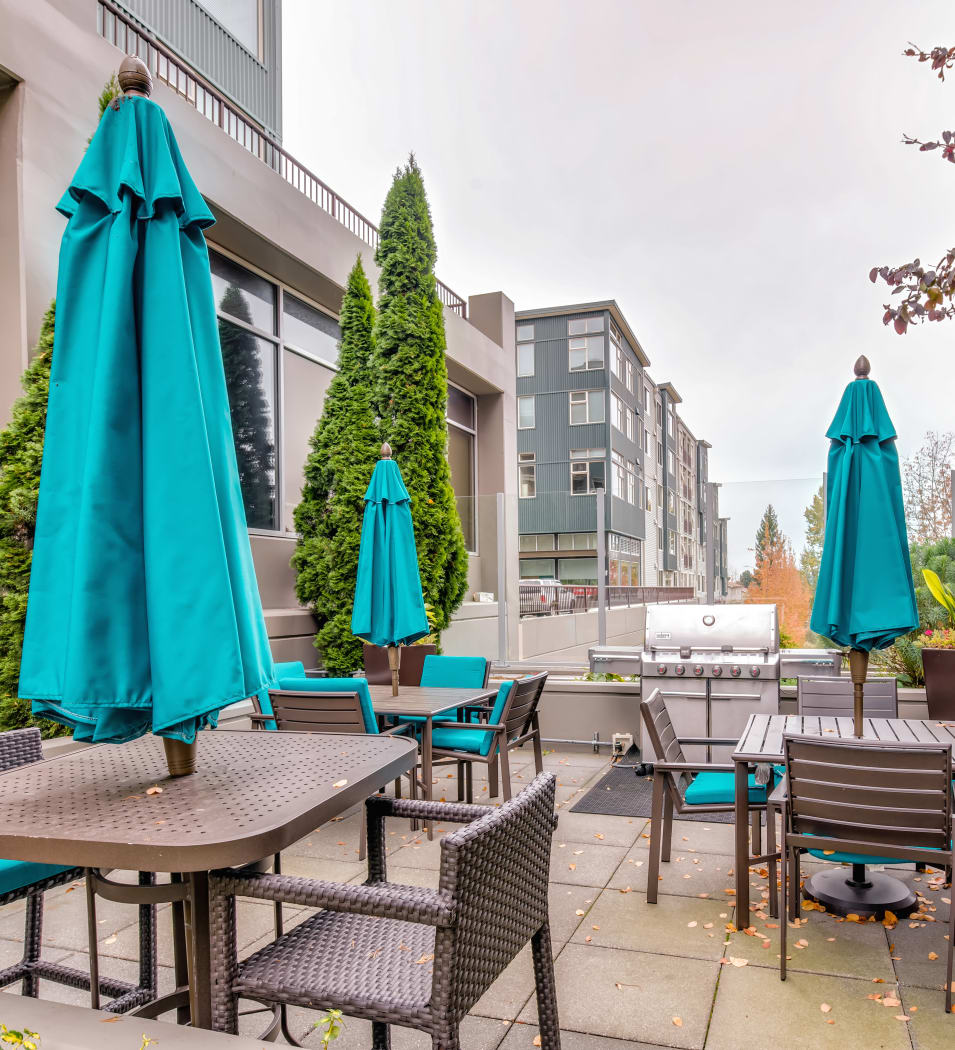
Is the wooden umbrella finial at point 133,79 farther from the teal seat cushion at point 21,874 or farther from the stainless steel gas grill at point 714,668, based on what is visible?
the stainless steel gas grill at point 714,668

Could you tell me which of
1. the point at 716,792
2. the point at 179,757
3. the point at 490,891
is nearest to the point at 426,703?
the point at 716,792

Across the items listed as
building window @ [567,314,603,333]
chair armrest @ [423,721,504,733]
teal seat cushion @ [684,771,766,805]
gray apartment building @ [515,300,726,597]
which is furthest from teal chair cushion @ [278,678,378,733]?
building window @ [567,314,603,333]

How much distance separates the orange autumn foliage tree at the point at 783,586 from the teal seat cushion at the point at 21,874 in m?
6.90

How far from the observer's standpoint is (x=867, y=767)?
3.30 meters

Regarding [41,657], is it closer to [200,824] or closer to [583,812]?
[200,824]

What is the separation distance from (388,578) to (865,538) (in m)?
3.31

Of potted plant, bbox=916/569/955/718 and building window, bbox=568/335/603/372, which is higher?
building window, bbox=568/335/603/372

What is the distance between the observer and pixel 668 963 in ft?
11.3

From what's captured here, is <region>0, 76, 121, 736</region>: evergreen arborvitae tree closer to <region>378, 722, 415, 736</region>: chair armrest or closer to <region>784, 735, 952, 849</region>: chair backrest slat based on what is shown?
<region>378, 722, 415, 736</region>: chair armrest

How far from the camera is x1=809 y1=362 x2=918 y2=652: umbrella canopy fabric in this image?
4.32 metres

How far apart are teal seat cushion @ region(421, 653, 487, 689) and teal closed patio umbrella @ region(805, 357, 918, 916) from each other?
2853mm

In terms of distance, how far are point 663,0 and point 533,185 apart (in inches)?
205

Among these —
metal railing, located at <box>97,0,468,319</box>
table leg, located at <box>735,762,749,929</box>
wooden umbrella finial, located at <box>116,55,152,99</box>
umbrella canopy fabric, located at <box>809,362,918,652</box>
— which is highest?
metal railing, located at <box>97,0,468,319</box>

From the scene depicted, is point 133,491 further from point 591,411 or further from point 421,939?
point 591,411
